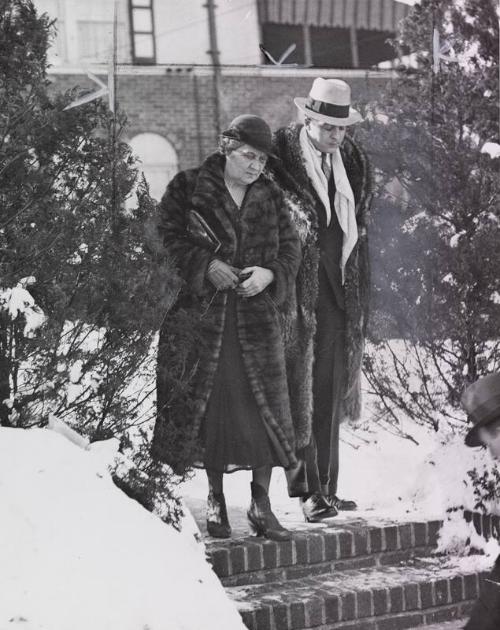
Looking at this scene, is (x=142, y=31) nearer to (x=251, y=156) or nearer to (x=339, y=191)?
(x=251, y=156)

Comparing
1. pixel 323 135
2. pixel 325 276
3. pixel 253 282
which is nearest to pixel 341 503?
pixel 325 276

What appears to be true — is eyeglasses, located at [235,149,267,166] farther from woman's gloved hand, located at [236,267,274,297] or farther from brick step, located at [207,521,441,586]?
brick step, located at [207,521,441,586]

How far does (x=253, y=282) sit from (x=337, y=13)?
64.1 inches

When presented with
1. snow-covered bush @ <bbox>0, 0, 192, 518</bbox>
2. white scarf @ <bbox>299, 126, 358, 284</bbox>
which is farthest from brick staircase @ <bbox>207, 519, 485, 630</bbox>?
white scarf @ <bbox>299, 126, 358, 284</bbox>

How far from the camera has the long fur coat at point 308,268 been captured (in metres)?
5.32

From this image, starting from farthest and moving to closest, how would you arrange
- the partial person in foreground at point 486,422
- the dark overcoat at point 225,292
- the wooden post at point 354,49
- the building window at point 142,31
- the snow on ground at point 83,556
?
the wooden post at point 354,49
the building window at point 142,31
the dark overcoat at point 225,292
the snow on ground at point 83,556
the partial person in foreground at point 486,422

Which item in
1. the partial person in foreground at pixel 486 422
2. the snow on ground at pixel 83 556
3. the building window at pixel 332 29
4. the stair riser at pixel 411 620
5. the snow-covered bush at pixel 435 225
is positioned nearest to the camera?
the partial person in foreground at pixel 486 422

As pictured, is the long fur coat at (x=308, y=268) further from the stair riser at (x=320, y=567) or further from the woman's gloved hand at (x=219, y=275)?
the stair riser at (x=320, y=567)

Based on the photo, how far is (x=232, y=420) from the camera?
499 cm

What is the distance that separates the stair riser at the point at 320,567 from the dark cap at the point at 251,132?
1912 mm

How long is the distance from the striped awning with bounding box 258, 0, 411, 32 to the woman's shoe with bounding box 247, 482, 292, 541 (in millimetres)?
2306

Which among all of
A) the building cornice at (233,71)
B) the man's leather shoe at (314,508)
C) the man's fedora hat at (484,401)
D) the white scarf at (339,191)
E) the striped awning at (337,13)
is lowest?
the man's leather shoe at (314,508)

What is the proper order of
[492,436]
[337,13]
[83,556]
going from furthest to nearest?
[337,13]
[83,556]
[492,436]

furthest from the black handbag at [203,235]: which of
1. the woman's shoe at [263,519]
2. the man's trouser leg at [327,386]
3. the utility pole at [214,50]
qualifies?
the woman's shoe at [263,519]
